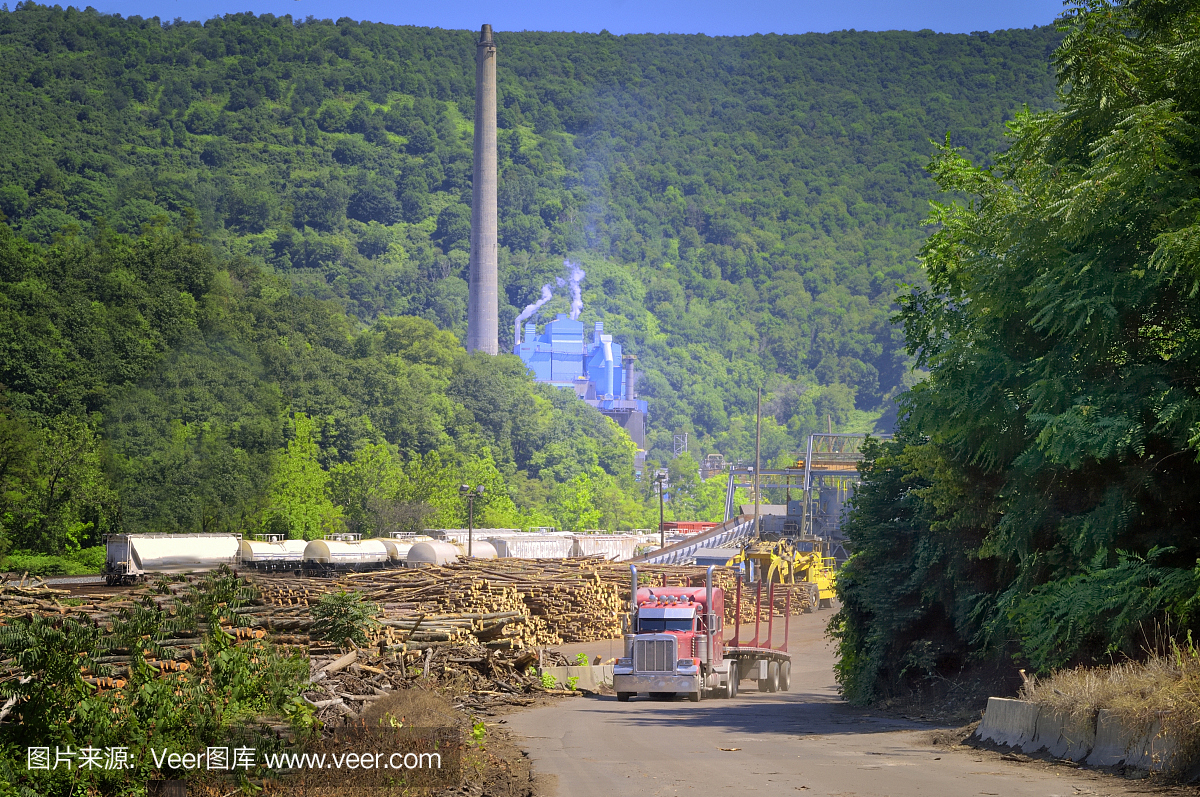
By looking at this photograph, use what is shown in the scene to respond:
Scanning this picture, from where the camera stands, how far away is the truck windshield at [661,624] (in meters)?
28.5

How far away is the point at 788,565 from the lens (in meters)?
63.5

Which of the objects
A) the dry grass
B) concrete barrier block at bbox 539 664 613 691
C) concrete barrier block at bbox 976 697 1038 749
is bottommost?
concrete barrier block at bbox 539 664 613 691

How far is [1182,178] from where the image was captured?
16188mm

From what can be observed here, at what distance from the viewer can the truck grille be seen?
27.7 metres

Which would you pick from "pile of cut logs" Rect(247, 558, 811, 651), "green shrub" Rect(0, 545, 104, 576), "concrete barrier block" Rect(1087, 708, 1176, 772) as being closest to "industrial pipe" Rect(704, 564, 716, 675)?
"pile of cut logs" Rect(247, 558, 811, 651)

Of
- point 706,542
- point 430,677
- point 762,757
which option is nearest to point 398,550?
point 430,677

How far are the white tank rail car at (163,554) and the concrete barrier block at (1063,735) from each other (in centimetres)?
3772

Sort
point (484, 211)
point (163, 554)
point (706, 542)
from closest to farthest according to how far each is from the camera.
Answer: point (163, 554) → point (706, 542) → point (484, 211)

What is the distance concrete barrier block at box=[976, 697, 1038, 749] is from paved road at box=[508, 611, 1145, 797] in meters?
0.46

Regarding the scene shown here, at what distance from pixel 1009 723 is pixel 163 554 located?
41.6 m

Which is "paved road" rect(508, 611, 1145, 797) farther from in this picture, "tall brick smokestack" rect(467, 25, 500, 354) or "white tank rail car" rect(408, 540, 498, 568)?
"tall brick smokestack" rect(467, 25, 500, 354)

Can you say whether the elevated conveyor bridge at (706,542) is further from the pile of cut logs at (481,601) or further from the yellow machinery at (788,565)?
the pile of cut logs at (481,601)

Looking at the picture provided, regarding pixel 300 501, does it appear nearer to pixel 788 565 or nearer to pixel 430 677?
pixel 788 565

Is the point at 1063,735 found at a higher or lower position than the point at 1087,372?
lower
